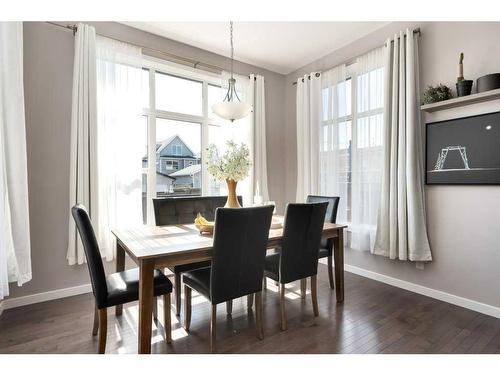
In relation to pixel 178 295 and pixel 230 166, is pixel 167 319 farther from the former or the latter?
pixel 230 166

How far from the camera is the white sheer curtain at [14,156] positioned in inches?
85.4

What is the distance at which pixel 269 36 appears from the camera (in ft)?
10.6

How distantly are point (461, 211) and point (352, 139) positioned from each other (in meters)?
1.35

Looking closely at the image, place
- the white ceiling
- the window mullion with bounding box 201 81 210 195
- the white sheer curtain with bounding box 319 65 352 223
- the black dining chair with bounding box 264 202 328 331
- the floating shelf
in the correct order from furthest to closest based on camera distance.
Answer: the window mullion with bounding box 201 81 210 195
the white sheer curtain with bounding box 319 65 352 223
the white ceiling
the floating shelf
the black dining chair with bounding box 264 202 328 331

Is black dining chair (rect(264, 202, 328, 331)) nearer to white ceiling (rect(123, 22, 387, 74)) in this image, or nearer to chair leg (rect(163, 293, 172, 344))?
chair leg (rect(163, 293, 172, 344))

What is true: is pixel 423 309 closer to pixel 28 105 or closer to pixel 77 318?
pixel 77 318

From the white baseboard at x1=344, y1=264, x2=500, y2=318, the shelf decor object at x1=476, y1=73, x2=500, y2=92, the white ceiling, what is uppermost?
the white ceiling

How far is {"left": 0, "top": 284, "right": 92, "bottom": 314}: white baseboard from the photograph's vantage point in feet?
8.01

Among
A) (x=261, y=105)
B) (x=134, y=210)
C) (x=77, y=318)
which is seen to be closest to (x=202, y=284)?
(x=77, y=318)

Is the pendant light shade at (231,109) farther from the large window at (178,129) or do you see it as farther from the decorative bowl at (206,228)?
the large window at (178,129)

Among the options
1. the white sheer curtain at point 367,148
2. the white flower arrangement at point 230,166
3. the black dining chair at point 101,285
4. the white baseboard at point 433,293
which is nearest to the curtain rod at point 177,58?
the white flower arrangement at point 230,166

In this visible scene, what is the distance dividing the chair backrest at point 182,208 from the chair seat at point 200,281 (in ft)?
2.67

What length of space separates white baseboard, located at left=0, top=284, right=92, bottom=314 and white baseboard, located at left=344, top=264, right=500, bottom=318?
3077mm

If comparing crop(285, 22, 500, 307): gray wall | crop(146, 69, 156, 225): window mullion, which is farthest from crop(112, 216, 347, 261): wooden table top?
crop(285, 22, 500, 307): gray wall
